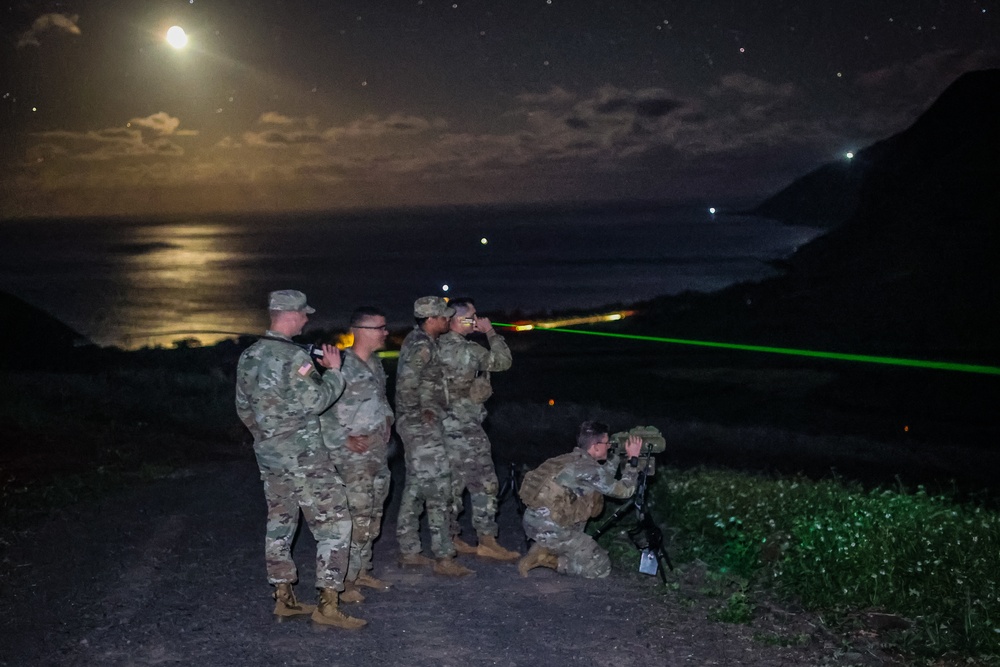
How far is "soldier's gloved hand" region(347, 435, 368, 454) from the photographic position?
7.61 metres

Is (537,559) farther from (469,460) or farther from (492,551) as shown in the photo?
(469,460)

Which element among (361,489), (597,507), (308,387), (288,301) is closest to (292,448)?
(308,387)

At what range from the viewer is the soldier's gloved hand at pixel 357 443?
299 inches

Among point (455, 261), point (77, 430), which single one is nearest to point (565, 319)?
point (77, 430)

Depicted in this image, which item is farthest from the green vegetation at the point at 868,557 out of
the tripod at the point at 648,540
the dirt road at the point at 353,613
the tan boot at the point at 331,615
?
the tan boot at the point at 331,615

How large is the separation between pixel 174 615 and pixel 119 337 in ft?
180

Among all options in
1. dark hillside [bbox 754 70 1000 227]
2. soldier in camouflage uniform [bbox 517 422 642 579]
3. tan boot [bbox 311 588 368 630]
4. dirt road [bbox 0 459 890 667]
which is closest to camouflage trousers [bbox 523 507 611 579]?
soldier in camouflage uniform [bbox 517 422 642 579]

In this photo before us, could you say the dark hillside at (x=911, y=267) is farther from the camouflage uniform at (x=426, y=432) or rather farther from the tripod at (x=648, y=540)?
the camouflage uniform at (x=426, y=432)

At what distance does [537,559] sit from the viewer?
8422 millimetres

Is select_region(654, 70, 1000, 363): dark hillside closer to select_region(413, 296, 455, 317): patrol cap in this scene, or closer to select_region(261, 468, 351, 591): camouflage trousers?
select_region(413, 296, 455, 317): patrol cap

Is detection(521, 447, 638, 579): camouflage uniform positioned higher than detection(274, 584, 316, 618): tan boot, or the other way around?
detection(521, 447, 638, 579): camouflage uniform

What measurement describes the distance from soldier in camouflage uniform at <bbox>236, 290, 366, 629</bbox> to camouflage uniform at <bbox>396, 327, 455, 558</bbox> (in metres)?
1.33

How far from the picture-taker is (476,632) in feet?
23.1

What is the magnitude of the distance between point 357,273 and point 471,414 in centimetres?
9954
